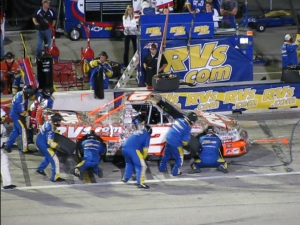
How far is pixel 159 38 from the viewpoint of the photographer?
19984mm

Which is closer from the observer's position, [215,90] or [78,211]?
[78,211]

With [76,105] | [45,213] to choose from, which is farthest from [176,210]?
[76,105]

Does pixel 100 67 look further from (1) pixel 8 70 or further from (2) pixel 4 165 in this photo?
(2) pixel 4 165

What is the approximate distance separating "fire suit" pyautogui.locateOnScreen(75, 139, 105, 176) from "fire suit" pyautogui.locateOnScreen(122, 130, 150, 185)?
→ 1.96 feet

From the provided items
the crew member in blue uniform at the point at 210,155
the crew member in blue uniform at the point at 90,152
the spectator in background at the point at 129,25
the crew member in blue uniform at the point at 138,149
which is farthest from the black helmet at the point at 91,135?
the spectator in background at the point at 129,25

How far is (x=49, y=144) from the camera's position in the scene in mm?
15086

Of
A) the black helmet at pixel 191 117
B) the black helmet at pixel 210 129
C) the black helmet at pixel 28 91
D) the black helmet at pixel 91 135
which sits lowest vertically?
the black helmet at pixel 210 129

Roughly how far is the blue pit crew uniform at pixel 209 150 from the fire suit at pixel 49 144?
106 inches

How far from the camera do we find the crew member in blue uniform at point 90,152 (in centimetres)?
1530

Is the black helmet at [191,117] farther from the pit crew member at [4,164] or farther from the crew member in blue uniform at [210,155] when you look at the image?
the pit crew member at [4,164]

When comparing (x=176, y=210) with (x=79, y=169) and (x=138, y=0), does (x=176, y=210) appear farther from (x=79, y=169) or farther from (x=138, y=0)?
(x=138, y=0)

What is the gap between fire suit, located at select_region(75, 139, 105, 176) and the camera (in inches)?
602

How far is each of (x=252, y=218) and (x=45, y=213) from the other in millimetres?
3458

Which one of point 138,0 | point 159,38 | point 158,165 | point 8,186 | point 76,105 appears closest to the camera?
point 8,186
